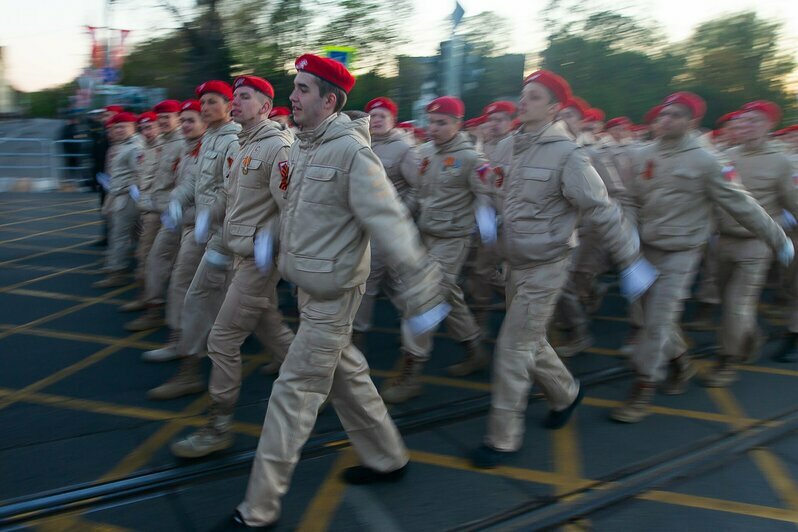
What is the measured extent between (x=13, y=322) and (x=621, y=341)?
231 inches

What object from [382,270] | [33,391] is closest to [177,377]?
[33,391]

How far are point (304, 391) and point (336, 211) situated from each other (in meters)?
0.84

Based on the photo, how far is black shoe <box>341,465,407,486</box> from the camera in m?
3.71

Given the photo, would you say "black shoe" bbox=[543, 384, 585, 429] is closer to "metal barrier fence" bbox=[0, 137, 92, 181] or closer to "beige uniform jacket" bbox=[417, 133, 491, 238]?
"beige uniform jacket" bbox=[417, 133, 491, 238]

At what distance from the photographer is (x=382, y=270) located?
19.0ft

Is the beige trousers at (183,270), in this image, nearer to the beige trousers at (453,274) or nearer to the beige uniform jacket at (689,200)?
the beige trousers at (453,274)

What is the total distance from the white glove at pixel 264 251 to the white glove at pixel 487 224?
5.37ft

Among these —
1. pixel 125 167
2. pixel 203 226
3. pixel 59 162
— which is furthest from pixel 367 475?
pixel 59 162

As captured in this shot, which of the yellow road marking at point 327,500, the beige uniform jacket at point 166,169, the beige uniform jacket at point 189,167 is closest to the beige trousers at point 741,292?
the yellow road marking at point 327,500

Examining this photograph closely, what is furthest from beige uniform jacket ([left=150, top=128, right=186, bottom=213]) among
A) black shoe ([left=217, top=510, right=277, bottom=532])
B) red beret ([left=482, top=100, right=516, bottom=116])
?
black shoe ([left=217, top=510, right=277, bottom=532])

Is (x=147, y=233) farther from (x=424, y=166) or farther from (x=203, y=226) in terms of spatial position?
(x=424, y=166)

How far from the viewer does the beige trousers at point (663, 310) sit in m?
4.73

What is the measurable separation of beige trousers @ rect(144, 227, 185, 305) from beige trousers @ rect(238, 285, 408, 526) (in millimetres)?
3531

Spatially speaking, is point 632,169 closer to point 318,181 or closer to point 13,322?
point 318,181
